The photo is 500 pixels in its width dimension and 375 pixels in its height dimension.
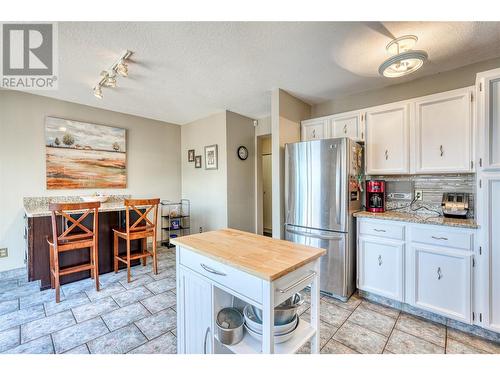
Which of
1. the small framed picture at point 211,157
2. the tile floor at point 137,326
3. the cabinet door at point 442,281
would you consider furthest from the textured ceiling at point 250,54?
the tile floor at point 137,326

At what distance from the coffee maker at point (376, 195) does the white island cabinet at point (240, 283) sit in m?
1.69

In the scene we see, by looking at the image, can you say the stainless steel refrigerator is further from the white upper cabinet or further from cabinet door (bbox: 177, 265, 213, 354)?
cabinet door (bbox: 177, 265, 213, 354)

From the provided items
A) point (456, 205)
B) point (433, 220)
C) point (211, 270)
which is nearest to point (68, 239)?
point (211, 270)

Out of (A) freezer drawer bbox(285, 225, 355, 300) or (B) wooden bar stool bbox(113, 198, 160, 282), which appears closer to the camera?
(A) freezer drawer bbox(285, 225, 355, 300)

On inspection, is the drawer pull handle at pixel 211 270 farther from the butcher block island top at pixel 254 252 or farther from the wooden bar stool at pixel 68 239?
the wooden bar stool at pixel 68 239

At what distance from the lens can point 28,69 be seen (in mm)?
2314

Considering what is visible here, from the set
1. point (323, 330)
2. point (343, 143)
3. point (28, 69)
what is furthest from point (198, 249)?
point (28, 69)

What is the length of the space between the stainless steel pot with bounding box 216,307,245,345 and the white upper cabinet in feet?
7.06

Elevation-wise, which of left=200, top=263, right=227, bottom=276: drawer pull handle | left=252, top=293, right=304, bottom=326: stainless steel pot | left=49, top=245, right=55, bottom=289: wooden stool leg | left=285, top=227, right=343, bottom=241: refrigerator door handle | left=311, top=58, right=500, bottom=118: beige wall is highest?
left=311, top=58, right=500, bottom=118: beige wall

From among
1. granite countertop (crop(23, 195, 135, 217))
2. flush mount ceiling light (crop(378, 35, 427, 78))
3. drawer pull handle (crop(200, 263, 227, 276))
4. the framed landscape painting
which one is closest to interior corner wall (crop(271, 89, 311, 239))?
flush mount ceiling light (crop(378, 35, 427, 78))

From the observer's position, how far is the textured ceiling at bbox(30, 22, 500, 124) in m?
1.74

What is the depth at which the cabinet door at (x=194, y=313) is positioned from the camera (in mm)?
1211

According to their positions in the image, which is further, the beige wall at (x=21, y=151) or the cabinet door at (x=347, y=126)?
the beige wall at (x=21, y=151)
